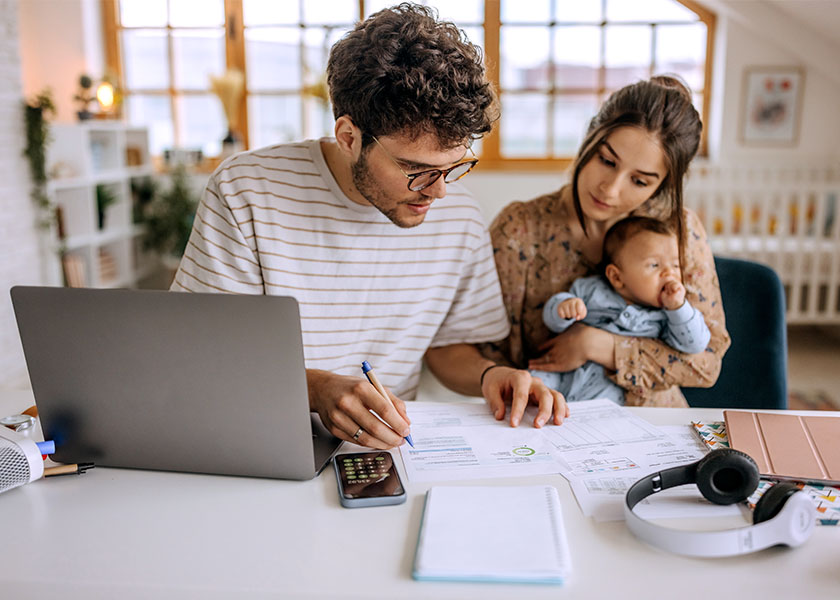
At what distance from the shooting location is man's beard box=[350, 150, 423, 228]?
141 cm

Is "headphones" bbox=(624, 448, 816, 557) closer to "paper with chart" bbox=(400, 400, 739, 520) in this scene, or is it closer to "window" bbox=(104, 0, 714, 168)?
"paper with chart" bbox=(400, 400, 739, 520)

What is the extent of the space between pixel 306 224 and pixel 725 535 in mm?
1006

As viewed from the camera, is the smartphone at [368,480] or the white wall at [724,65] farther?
the white wall at [724,65]

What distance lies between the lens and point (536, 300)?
1.86 m

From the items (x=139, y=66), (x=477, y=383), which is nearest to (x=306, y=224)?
(x=477, y=383)

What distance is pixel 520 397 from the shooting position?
1241 mm

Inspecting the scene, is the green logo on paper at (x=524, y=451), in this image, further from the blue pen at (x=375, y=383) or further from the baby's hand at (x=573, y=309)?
the baby's hand at (x=573, y=309)

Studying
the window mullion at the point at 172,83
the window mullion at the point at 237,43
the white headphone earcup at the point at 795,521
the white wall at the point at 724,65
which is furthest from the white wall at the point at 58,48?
the white headphone earcup at the point at 795,521

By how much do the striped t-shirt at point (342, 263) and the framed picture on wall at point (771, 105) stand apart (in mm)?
3820

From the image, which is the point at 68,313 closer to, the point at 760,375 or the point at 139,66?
the point at 760,375

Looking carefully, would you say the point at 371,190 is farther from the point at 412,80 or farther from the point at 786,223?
the point at 786,223

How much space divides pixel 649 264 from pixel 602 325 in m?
0.19

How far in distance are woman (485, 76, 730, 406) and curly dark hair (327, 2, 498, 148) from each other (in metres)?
0.46

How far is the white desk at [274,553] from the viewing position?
776 mm
